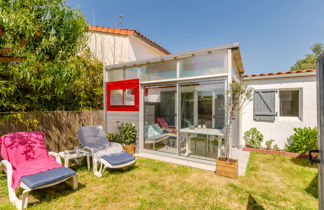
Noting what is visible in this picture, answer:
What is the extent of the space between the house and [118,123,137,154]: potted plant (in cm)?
22

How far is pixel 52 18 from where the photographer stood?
11.8 feet

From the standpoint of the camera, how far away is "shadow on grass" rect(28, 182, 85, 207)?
317 centimetres

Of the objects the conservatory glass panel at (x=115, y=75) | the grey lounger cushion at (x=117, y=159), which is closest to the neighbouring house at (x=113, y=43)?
the conservatory glass panel at (x=115, y=75)

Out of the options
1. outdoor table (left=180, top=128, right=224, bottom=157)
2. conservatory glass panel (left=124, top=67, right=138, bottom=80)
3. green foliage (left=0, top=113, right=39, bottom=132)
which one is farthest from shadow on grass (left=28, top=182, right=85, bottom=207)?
conservatory glass panel (left=124, top=67, right=138, bottom=80)

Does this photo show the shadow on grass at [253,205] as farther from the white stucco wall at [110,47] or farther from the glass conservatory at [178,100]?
the white stucco wall at [110,47]

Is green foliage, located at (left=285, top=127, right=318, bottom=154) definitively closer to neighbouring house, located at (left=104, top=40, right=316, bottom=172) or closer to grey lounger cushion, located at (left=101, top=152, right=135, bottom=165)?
neighbouring house, located at (left=104, top=40, right=316, bottom=172)

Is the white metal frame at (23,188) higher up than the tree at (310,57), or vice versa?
the tree at (310,57)

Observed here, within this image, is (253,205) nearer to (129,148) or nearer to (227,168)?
(227,168)

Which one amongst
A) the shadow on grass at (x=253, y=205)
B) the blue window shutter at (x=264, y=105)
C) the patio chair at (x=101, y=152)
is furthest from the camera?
the blue window shutter at (x=264, y=105)

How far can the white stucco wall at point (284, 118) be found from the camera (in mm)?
5832

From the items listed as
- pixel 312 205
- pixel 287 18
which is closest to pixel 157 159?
pixel 312 205

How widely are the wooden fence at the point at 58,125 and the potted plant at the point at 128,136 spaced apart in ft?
4.97

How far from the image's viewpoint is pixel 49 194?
11.1 ft

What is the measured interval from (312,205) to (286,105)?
4.34 metres
